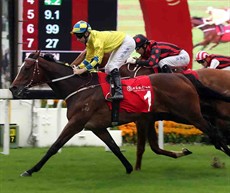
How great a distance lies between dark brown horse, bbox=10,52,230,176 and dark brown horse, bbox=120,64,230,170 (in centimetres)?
42

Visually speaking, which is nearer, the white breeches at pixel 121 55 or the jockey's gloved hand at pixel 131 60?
the white breeches at pixel 121 55

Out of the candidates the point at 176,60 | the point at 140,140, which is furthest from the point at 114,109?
the point at 176,60

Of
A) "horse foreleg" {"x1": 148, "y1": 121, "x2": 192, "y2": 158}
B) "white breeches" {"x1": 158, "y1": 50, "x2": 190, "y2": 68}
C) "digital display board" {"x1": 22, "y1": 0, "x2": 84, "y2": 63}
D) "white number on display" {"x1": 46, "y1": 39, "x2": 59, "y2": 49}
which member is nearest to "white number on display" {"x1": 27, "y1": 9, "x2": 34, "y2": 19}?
"digital display board" {"x1": 22, "y1": 0, "x2": 84, "y2": 63}

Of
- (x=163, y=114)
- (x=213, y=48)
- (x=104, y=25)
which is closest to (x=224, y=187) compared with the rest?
(x=163, y=114)

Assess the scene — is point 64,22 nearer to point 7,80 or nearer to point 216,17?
point 7,80

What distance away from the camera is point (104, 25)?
36.1 feet

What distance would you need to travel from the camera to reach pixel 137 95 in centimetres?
902

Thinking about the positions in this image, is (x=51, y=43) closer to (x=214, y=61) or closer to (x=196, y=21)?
(x=214, y=61)

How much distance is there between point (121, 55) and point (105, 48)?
235 millimetres

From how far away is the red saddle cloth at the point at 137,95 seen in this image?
9.02 metres

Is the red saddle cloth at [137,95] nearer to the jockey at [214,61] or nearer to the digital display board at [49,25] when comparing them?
the jockey at [214,61]

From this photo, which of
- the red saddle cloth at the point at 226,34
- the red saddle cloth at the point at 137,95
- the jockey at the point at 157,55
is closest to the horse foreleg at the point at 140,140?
the red saddle cloth at the point at 137,95

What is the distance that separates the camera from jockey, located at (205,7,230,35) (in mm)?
14133

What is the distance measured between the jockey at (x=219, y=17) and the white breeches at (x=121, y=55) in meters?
4.85
